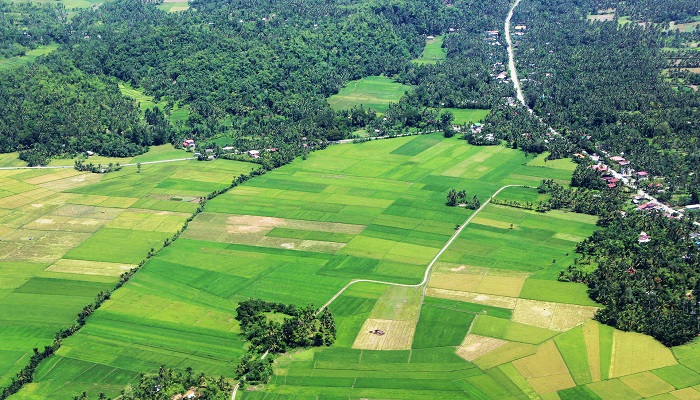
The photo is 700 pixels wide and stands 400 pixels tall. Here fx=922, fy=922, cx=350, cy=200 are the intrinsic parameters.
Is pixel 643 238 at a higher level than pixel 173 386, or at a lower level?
higher

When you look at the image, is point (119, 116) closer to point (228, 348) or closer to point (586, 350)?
point (228, 348)

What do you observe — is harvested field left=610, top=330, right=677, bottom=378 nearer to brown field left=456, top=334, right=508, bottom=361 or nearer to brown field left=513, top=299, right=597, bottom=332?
brown field left=513, top=299, right=597, bottom=332

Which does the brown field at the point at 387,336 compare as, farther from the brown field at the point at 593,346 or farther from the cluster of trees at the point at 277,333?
the brown field at the point at 593,346

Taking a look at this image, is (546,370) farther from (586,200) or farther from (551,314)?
(586,200)

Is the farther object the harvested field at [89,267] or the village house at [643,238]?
the village house at [643,238]

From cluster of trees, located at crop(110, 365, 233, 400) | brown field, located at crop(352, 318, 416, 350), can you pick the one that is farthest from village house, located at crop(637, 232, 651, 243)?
cluster of trees, located at crop(110, 365, 233, 400)

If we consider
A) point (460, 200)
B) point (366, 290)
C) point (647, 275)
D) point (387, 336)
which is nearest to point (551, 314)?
point (647, 275)

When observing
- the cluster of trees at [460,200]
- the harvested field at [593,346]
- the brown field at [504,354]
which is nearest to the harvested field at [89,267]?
the cluster of trees at [460,200]
